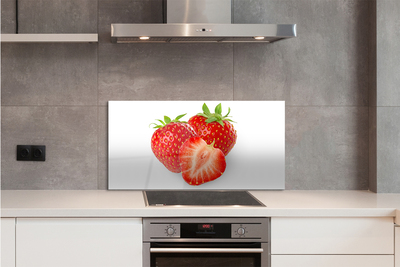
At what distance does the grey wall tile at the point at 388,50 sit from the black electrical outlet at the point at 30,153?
187 cm

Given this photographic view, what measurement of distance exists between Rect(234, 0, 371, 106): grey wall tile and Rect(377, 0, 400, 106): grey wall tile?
11 centimetres

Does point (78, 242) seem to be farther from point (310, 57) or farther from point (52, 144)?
point (310, 57)

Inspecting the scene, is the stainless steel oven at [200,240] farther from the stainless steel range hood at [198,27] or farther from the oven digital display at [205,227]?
the stainless steel range hood at [198,27]

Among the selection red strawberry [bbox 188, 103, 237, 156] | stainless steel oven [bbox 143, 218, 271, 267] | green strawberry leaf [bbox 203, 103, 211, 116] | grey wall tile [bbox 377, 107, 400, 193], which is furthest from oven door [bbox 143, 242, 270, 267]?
grey wall tile [bbox 377, 107, 400, 193]

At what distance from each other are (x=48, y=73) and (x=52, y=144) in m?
0.39

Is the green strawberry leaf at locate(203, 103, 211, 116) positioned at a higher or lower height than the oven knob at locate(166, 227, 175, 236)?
higher

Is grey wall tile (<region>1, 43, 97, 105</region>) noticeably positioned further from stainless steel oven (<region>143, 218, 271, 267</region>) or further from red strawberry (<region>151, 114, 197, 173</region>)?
stainless steel oven (<region>143, 218, 271, 267</region>)

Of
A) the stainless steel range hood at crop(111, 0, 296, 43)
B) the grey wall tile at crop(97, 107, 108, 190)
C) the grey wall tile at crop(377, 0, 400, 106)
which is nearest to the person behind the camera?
the stainless steel range hood at crop(111, 0, 296, 43)

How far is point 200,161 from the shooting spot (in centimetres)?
224

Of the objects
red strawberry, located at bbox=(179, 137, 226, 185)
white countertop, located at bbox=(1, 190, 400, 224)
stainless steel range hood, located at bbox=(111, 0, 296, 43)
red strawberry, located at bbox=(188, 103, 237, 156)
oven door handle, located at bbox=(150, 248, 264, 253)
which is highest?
stainless steel range hood, located at bbox=(111, 0, 296, 43)

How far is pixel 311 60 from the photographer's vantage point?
7.54 feet

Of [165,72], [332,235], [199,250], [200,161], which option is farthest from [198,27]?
[332,235]

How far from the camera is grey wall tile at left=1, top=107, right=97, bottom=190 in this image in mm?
2266

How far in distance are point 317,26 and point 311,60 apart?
0.64 ft
